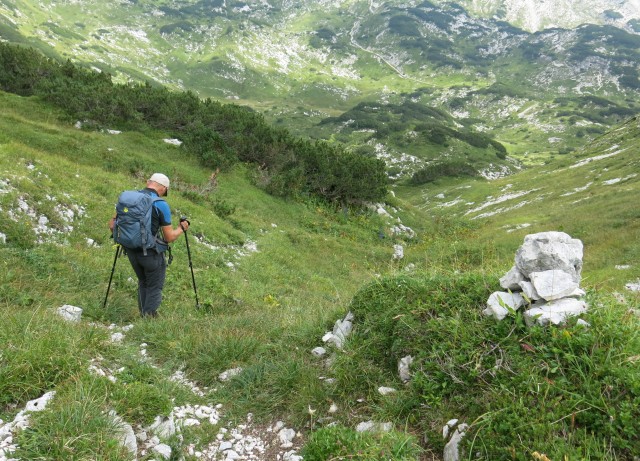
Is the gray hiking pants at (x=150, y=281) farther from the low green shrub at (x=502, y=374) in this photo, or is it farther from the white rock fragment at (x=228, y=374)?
the low green shrub at (x=502, y=374)

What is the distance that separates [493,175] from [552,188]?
235ft

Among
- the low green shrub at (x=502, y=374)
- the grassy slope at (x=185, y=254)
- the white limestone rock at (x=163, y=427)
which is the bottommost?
the grassy slope at (x=185, y=254)

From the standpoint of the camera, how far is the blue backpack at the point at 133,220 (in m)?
7.76

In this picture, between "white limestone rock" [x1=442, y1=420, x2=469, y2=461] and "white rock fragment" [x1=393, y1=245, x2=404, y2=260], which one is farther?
"white rock fragment" [x1=393, y1=245, x2=404, y2=260]

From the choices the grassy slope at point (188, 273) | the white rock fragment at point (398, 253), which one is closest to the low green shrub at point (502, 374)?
the grassy slope at point (188, 273)

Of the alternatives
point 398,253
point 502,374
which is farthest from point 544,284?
point 398,253

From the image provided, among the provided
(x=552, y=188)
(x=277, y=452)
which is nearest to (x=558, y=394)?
(x=277, y=452)

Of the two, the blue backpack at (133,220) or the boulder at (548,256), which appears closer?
the boulder at (548,256)

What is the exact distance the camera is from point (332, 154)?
36.0m

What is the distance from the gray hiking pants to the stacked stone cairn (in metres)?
6.80

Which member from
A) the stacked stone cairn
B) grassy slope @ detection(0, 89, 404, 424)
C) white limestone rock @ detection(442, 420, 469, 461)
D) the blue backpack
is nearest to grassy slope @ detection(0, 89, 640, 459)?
grassy slope @ detection(0, 89, 404, 424)

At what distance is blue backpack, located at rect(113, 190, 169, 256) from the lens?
776cm

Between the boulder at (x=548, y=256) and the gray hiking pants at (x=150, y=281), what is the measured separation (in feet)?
23.6

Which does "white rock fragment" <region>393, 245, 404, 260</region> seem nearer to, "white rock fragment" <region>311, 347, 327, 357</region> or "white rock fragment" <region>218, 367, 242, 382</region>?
"white rock fragment" <region>311, 347, 327, 357</region>
